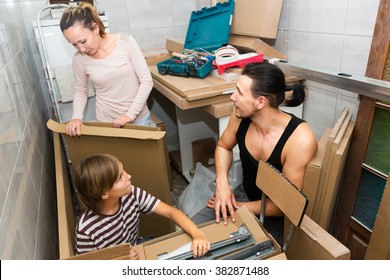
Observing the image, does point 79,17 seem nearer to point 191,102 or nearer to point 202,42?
point 191,102

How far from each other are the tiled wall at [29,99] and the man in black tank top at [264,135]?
1.35 feet

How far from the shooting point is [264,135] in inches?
53.5

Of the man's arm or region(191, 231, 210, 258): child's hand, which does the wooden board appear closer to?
the man's arm

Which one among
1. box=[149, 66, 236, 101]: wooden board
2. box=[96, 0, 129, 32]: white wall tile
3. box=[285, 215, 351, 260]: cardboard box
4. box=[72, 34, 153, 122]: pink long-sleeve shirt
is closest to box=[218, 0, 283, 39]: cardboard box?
box=[149, 66, 236, 101]: wooden board

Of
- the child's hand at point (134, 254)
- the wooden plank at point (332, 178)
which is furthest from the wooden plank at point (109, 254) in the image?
the wooden plank at point (332, 178)

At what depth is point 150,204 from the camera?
4.17 ft

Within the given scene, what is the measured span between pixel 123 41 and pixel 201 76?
1.71 ft

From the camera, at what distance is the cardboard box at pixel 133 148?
4.66 ft

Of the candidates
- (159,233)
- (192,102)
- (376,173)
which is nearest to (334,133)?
(376,173)

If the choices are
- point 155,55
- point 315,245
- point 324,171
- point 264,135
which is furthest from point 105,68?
point 315,245

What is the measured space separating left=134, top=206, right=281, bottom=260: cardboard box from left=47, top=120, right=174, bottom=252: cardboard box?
46 cm

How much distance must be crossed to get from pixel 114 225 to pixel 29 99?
1.08m
